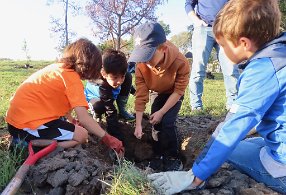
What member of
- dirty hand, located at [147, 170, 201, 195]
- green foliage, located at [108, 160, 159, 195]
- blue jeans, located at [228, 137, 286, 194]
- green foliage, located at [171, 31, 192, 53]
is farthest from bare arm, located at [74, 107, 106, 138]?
green foliage, located at [171, 31, 192, 53]

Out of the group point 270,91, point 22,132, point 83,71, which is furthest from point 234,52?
point 22,132

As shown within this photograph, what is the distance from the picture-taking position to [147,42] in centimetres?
280

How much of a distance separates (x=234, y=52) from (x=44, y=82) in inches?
63.5

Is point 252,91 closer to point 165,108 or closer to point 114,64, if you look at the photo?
point 165,108

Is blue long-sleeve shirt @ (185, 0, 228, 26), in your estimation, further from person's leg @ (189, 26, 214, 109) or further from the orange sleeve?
the orange sleeve

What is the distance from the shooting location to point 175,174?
2057 millimetres

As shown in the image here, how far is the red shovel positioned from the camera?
2109mm

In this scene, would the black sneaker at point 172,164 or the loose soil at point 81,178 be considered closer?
the loose soil at point 81,178

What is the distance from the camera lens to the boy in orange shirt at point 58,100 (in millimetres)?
2768

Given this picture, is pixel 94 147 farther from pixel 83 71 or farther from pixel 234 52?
pixel 234 52

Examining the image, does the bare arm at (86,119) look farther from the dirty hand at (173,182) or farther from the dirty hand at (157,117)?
the dirty hand at (173,182)

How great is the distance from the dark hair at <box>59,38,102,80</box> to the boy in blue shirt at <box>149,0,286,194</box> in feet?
3.89

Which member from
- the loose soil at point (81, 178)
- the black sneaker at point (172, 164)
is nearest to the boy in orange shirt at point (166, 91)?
the black sneaker at point (172, 164)

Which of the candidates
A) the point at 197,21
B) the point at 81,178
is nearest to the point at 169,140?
the point at 81,178
